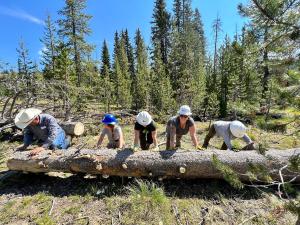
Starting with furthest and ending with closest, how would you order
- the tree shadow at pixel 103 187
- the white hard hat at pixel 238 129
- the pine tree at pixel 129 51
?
1. the pine tree at pixel 129 51
2. the white hard hat at pixel 238 129
3. the tree shadow at pixel 103 187

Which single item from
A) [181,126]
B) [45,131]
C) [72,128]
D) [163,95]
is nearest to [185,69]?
[163,95]

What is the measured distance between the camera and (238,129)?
18.7 feet

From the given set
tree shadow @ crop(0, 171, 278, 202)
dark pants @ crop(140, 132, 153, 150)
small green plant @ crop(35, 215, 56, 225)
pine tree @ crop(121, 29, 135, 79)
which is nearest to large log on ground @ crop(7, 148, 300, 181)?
tree shadow @ crop(0, 171, 278, 202)

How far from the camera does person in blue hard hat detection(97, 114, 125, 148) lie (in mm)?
6109

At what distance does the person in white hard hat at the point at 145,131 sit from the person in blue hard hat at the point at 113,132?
0.41 m

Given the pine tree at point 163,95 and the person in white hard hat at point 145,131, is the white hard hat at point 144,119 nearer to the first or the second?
the person in white hard hat at point 145,131

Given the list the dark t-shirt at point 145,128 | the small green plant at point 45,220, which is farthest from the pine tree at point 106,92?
the small green plant at point 45,220

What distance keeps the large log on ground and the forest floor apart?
0.94 ft

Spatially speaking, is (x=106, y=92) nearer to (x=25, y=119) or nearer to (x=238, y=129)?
(x=25, y=119)

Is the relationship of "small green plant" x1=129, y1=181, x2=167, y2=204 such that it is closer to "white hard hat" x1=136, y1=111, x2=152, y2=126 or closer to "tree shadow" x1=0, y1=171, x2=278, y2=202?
"tree shadow" x1=0, y1=171, x2=278, y2=202

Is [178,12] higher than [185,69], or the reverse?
[178,12]

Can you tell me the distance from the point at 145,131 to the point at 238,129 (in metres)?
2.09

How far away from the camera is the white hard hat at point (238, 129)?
223 inches

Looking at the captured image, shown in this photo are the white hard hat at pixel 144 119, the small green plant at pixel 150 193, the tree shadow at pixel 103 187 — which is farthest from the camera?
the white hard hat at pixel 144 119
